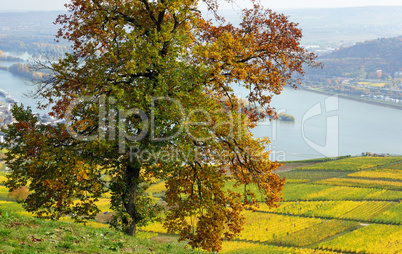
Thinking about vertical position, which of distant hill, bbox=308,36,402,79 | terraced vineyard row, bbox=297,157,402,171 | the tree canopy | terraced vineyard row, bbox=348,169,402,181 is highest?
distant hill, bbox=308,36,402,79

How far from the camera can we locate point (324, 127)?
83.3 m

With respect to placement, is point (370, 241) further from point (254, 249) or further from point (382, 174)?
point (382, 174)

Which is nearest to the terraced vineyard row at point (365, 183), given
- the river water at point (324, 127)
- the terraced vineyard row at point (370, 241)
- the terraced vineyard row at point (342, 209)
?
the terraced vineyard row at point (342, 209)

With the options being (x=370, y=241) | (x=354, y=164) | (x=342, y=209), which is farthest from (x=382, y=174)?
(x=370, y=241)

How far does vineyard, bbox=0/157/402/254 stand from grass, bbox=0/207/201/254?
9.56 meters

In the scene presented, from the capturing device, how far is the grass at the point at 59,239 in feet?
23.8

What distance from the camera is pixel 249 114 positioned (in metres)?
13.3

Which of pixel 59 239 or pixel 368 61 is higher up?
pixel 368 61

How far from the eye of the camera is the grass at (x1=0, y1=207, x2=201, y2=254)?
7.25 metres

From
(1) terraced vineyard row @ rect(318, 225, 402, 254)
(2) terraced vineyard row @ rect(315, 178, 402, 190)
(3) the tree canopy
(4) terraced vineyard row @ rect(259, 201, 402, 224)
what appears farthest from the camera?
(2) terraced vineyard row @ rect(315, 178, 402, 190)

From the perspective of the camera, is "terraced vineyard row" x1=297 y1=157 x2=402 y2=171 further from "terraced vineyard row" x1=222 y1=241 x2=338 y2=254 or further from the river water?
"terraced vineyard row" x1=222 y1=241 x2=338 y2=254

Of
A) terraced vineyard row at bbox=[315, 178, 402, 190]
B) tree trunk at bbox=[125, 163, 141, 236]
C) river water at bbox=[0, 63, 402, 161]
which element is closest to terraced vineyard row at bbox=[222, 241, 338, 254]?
tree trunk at bbox=[125, 163, 141, 236]

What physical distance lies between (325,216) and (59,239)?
27378mm

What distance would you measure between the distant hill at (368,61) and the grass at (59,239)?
118 metres
